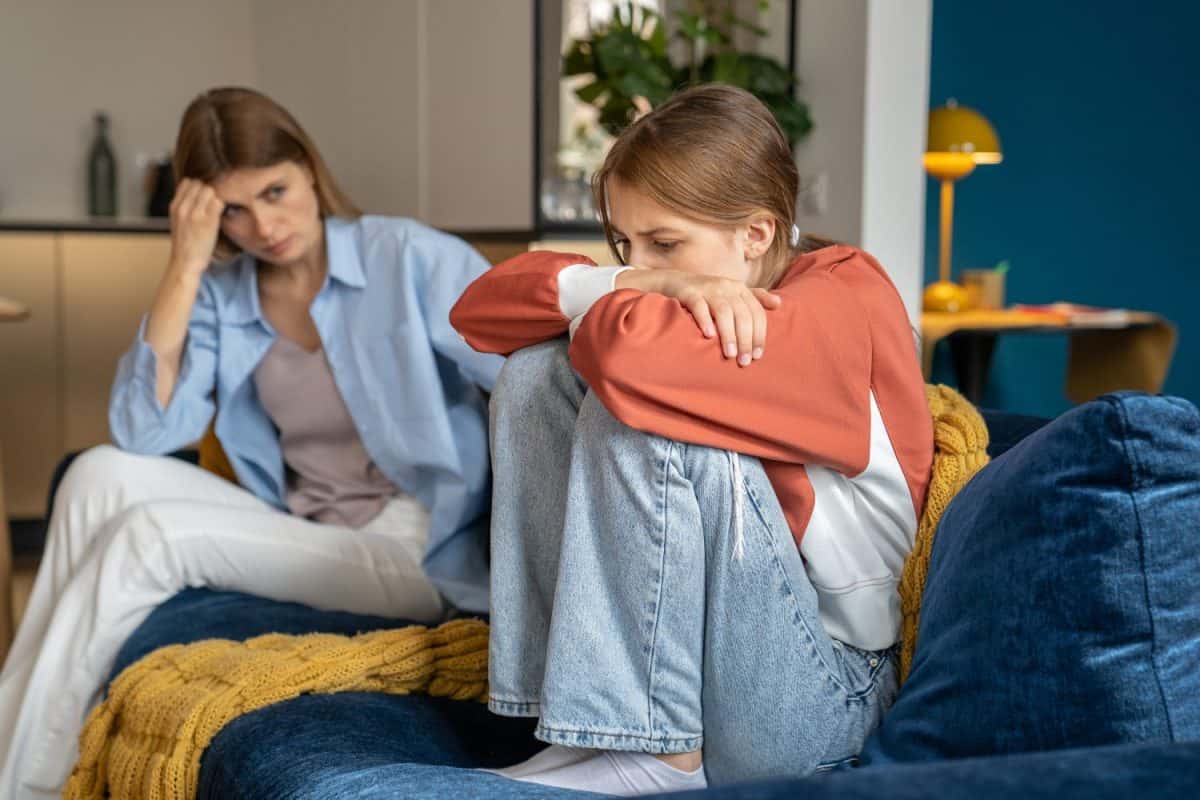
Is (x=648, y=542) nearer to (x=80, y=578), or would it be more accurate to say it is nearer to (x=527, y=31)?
(x=80, y=578)

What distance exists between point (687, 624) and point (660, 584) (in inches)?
2.0

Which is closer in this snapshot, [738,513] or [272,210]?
[738,513]

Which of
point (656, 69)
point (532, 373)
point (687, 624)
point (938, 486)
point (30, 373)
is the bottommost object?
point (30, 373)

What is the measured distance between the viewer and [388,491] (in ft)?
7.77

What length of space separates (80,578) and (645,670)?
116 centimetres

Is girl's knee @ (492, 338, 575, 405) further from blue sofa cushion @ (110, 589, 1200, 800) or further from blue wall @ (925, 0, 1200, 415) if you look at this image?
blue wall @ (925, 0, 1200, 415)

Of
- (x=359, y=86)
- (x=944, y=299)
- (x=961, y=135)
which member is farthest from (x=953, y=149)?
(x=359, y=86)

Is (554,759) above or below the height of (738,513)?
below

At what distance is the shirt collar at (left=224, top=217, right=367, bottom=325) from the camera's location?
235 cm

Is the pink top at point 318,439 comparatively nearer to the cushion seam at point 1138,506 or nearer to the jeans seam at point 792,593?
the jeans seam at point 792,593

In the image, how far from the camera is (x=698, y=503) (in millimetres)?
1271

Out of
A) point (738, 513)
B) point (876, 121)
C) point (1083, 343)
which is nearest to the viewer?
point (738, 513)

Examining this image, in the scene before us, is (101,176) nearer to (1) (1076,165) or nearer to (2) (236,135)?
(2) (236,135)

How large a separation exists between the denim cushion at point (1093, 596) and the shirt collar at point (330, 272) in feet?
4.76
